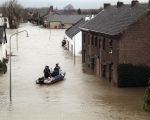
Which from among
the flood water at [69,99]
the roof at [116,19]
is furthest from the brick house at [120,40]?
the flood water at [69,99]

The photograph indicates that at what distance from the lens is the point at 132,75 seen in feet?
136

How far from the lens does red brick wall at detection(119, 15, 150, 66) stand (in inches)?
1613

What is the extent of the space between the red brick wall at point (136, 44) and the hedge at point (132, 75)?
46 centimetres

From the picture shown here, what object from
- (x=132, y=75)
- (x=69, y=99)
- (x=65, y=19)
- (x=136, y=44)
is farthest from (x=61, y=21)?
(x=69, y=99)

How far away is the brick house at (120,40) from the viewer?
41.1 meters

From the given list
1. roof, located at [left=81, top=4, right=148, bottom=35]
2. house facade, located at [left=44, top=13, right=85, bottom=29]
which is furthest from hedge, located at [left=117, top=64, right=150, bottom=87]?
house facade, located at [left=44, top=13, right=85, bottom=29]

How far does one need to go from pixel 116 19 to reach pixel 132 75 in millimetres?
7790

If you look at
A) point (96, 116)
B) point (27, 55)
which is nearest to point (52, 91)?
point (96, 116)

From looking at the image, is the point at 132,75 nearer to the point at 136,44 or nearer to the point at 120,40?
the point at 136,44

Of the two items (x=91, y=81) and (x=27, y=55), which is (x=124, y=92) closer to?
(x=91, y=81)

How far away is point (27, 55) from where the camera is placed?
233ft

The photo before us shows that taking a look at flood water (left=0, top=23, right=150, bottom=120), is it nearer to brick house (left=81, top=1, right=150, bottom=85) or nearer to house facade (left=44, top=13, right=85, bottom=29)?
brick house (left=81, top=1, right=150, bottom=85)

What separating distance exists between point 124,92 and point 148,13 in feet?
23.5

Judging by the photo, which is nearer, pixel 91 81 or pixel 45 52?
pixel 91 81
